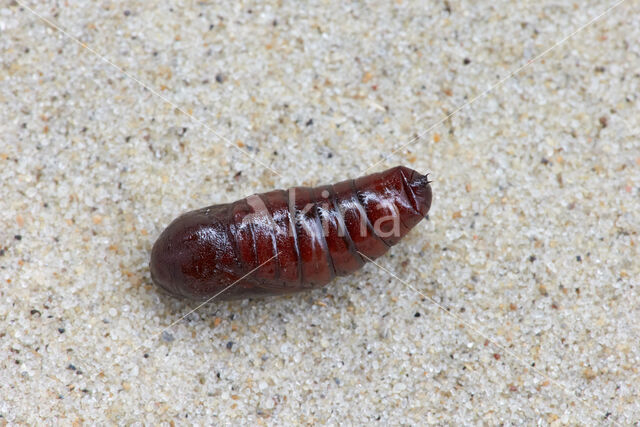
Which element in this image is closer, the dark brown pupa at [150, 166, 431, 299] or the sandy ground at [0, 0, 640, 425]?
the dark brown pupa at [150, 166, 431, 299]

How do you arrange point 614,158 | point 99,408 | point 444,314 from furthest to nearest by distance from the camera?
point 614,158 < point 444,314 < point 99,408

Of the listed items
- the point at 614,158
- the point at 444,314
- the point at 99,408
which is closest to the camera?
the point at 99,408

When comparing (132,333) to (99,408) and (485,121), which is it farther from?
(485,121)

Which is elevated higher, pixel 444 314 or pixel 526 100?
pixel 526 100

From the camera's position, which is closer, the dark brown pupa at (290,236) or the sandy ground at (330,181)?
the dark brown pupa at (290,236)

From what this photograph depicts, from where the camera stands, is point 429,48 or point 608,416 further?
point 429,48

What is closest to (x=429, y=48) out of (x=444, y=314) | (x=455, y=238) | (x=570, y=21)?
(x=570, y=21)
